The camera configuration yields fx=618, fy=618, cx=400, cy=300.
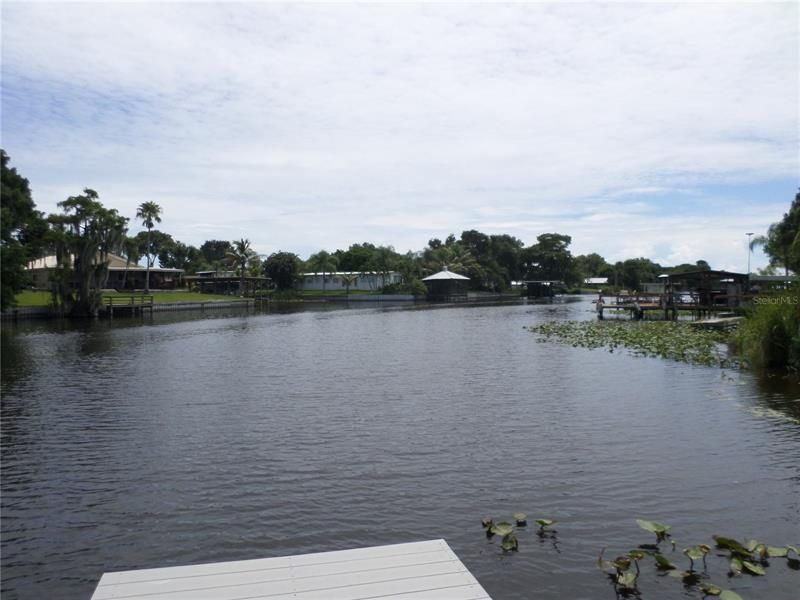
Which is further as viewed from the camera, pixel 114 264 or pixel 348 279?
pixel 348 279

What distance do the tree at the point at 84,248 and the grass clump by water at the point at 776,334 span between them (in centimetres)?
6095

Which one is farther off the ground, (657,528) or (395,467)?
(657,528)

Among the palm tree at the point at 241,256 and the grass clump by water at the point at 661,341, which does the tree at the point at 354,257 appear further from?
the grass clump by water at the point at 661,341

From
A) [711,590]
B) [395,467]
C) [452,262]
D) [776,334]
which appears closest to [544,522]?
[711,590]

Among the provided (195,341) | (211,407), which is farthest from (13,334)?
(211,407)

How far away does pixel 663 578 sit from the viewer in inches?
319

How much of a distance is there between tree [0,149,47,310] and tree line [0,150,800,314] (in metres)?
0.09

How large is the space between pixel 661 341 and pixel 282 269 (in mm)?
97234

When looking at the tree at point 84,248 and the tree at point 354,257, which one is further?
the tree at point 354,257

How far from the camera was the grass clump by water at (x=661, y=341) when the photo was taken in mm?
29125

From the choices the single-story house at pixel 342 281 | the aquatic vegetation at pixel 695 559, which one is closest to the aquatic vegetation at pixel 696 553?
the aquatic vegetation at pixel 695 559

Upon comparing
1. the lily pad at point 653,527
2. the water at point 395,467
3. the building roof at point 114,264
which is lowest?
the water at point 395,467

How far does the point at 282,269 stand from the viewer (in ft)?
405

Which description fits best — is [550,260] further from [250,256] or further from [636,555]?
[636,555]
